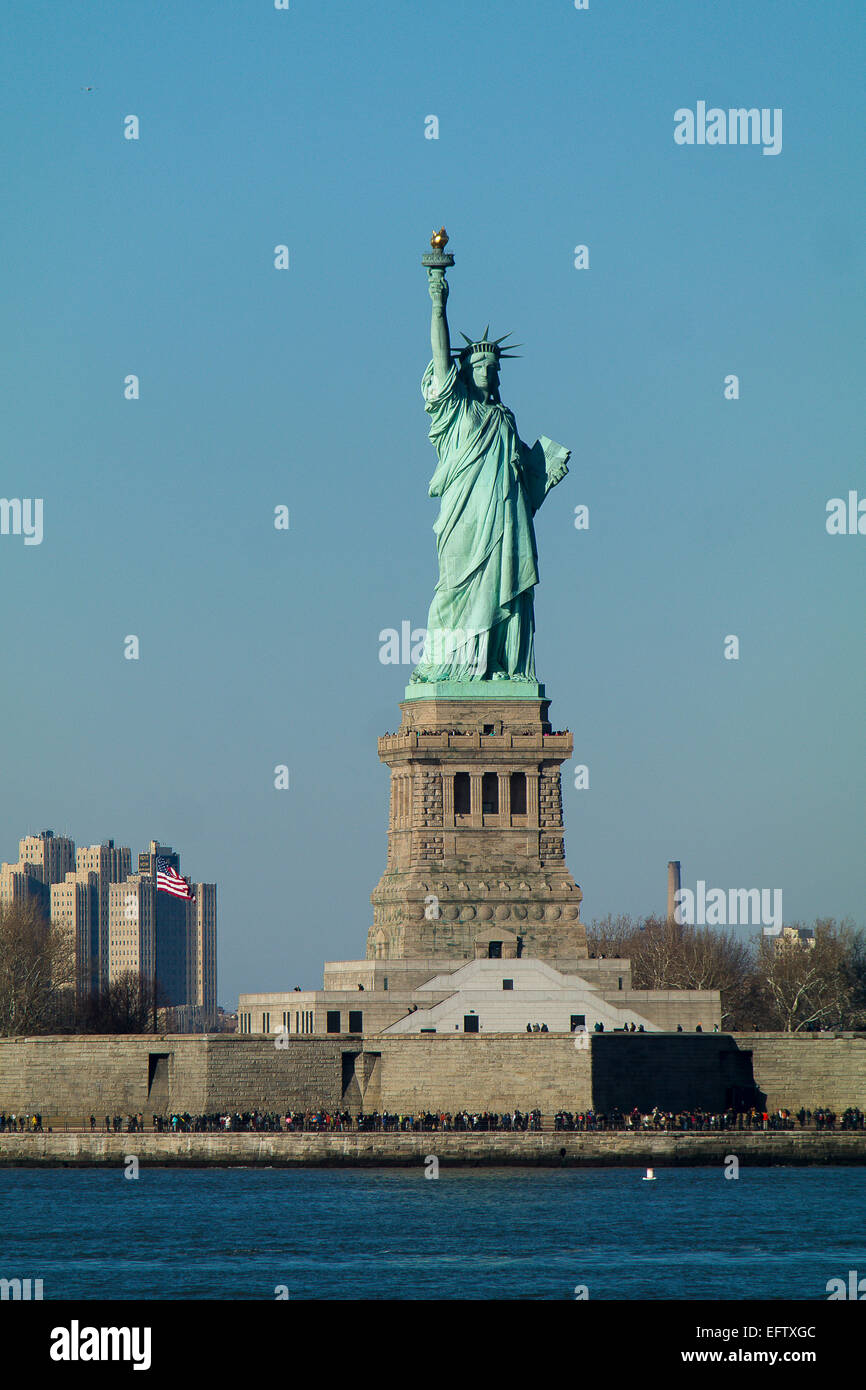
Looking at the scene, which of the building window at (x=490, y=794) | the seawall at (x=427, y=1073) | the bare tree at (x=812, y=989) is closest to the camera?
the seawall at (x=427, y=1073)

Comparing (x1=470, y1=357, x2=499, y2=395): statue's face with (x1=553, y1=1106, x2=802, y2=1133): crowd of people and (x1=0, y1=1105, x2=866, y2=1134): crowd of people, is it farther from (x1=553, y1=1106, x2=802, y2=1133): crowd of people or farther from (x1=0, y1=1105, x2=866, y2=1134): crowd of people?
(x1=553, y1=1106, x2=802, y2=1133): crowd of people

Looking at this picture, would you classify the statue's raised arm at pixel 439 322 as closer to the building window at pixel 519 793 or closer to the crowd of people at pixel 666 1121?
the building window at pixel 519 793

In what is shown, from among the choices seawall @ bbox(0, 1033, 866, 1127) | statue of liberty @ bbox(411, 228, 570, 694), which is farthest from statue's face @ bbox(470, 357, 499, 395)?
seawall @ bbox(0, 1033, 866, 1127)

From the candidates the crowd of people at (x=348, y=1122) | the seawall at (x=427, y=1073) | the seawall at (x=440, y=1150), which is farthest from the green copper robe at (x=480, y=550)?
the seawall at (x=440, y=1150)

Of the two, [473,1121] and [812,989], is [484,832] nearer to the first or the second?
[473,1121]

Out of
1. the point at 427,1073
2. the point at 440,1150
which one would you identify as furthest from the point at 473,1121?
the point at 427,1073

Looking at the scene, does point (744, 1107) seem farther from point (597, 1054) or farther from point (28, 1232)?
point (28, 1232)

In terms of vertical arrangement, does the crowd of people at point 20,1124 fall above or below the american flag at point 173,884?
below
